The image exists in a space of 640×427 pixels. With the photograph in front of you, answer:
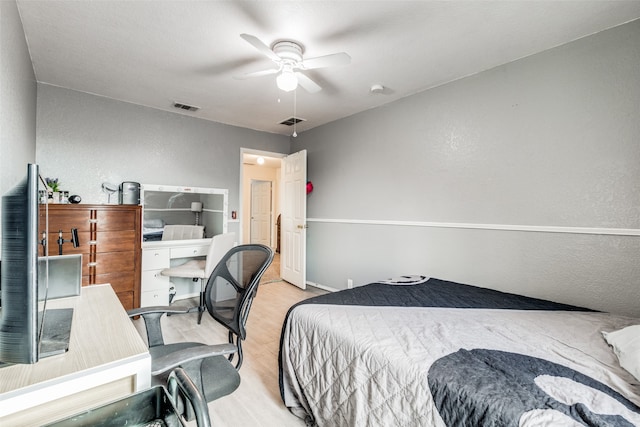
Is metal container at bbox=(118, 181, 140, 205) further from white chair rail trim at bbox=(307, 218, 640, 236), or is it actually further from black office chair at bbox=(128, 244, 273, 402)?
white chair rail trim at bbox=(307, 218, 640, 236)

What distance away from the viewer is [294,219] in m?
4.55

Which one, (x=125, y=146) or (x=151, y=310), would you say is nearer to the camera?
(x=151, y=310)

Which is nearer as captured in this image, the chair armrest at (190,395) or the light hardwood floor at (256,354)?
the chair armrest at (190,395)

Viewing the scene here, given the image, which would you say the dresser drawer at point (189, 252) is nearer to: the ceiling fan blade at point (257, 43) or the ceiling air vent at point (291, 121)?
the ceiling air vent at point (291, 121)

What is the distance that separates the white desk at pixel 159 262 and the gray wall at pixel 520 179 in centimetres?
223

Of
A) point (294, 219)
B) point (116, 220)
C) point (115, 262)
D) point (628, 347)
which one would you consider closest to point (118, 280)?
point (115, 262)

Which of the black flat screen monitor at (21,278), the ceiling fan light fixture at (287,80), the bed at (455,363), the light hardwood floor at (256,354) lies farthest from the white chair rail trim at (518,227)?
the black flat screen monitor at (21,278)

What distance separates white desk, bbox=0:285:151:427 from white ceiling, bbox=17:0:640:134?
1.92 meters

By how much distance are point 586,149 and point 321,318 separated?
88.5 inches

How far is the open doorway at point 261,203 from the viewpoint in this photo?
755 cm

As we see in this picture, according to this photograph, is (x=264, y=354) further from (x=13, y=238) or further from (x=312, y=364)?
(x=13, y=238)

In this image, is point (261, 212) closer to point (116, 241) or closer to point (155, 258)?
point (155, 258)

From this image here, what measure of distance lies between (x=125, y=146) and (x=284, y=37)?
2495 millimetres

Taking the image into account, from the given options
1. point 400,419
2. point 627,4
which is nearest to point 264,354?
point 400,419
